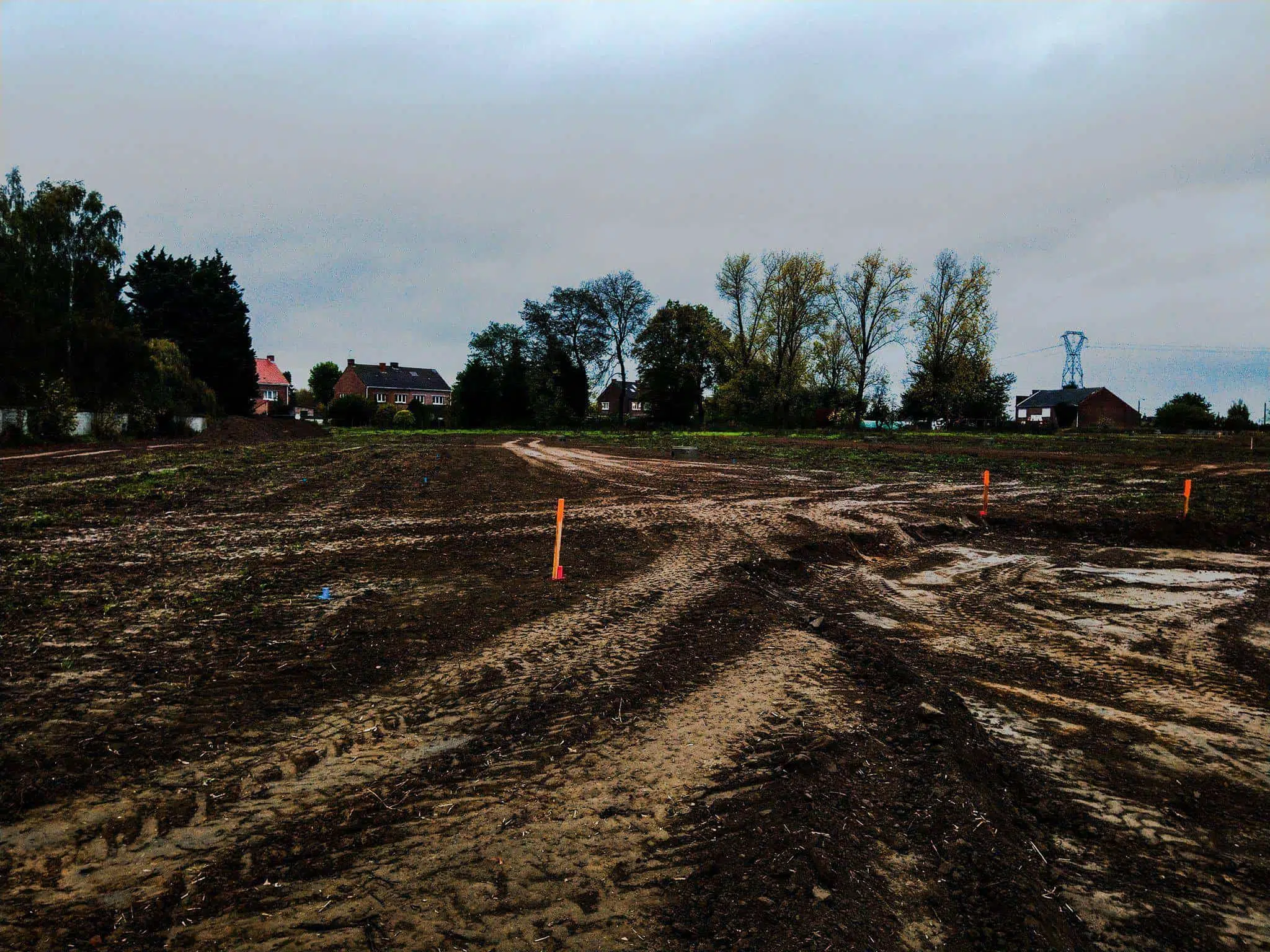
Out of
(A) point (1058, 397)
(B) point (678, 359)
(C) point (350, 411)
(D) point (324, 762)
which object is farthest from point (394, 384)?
(D) point (324, 762)

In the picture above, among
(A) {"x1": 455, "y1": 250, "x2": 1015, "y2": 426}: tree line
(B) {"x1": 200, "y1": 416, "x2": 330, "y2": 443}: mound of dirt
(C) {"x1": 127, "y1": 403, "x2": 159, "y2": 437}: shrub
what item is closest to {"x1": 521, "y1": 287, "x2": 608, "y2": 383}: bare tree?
(A) {"x1": 455, "y1": 250, "x2": 1015, "y2": 426}: tree line

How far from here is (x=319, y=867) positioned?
2828mm

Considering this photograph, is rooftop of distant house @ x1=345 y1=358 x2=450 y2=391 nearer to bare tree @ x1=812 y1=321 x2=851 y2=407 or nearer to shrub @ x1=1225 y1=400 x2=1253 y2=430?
bare tree @ x1=812 y1=321 x2=851 y2=407

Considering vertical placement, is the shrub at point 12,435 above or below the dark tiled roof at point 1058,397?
below

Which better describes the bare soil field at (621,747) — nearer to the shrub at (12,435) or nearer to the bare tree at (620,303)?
the shrub at (12,435)

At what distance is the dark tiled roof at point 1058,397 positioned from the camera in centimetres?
9038

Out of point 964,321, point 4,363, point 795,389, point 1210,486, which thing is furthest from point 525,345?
point 1210,486

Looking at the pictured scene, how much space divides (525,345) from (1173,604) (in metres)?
71.0

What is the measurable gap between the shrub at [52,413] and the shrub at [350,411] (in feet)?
133

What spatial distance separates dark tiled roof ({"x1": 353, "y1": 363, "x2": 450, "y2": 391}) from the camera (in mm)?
103688

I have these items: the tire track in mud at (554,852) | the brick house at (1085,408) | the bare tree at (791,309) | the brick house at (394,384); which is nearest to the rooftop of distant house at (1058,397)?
the brick house at (1085,408)

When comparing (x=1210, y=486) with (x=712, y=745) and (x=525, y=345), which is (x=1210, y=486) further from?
(x=525, y=345)

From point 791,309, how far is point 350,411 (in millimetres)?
43386

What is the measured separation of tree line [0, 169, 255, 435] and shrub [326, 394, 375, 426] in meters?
19.7
